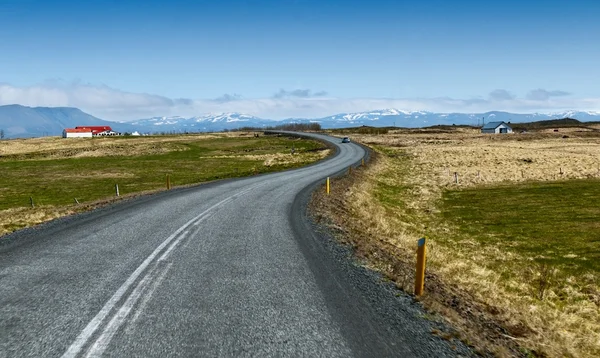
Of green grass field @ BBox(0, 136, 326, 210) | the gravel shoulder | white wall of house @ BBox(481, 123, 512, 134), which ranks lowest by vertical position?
green grass field @ BBox(0, 136, 326, 210)

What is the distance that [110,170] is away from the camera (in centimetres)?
6266

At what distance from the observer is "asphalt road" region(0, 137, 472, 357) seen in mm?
6285

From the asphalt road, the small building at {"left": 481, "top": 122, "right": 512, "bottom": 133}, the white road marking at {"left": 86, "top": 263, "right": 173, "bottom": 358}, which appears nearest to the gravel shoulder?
the asphalt road

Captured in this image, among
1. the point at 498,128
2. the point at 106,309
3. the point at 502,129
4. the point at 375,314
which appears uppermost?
the point at 106,309

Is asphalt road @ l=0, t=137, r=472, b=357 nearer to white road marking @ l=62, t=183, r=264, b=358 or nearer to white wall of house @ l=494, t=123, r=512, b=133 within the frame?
white road marking @ l=62, t=183, r=264, b=358

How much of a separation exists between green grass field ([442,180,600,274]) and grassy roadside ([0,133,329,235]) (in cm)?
1933

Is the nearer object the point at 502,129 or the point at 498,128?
the point at 498,128

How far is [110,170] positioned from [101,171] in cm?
127

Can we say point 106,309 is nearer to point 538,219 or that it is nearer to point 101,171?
point 538,219

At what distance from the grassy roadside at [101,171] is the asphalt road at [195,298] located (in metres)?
7.64

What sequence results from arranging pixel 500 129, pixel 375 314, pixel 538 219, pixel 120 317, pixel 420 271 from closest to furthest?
pixel 120 317, pixel 375 314, pixel 420 271, pixel 538 219, pixel 500 129

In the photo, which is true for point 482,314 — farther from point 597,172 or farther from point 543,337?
point 597,172

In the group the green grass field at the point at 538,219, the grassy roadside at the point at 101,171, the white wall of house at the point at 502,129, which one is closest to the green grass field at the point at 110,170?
the grassy roadside at the point at 101,171

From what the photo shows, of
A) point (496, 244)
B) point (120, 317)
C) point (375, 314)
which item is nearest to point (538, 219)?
point (496, 244)
